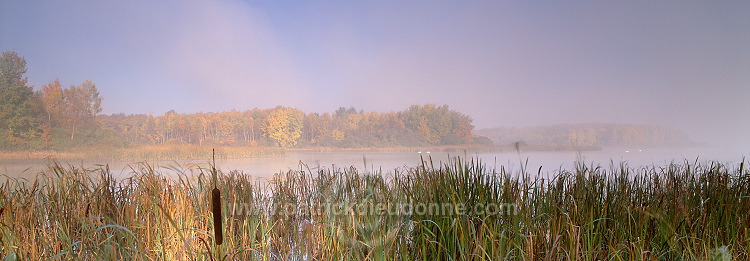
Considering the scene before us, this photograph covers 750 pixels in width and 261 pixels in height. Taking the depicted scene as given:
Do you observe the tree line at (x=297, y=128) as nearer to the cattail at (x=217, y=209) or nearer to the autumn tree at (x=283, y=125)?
the autumn tree at (x=283, y=125)

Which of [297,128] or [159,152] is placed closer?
[159,152]

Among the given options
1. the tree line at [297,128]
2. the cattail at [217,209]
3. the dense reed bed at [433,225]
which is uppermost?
the tree line at [297,128]

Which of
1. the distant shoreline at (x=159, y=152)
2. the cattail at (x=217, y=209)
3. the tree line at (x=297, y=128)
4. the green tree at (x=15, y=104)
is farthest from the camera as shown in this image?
the tree line at (x=297, y=128)

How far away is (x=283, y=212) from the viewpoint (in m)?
3.79

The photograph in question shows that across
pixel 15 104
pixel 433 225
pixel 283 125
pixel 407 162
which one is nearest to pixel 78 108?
pixel 15 104

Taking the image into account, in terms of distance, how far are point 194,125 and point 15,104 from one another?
7.64m

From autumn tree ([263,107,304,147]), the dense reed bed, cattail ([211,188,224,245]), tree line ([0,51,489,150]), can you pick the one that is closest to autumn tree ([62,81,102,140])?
tree line ([0,51,489,150])

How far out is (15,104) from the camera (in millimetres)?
19062

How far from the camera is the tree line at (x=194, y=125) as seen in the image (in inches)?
750

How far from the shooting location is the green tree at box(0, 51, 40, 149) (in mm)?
18828

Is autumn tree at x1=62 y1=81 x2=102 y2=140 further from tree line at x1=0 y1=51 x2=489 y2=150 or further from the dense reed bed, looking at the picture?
the dense reed bed

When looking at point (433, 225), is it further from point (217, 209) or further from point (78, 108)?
point (78, 108)

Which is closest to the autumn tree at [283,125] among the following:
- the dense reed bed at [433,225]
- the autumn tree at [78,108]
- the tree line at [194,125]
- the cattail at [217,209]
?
the tree line at [194,125]

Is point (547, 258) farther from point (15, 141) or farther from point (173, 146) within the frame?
point (15, 141)
